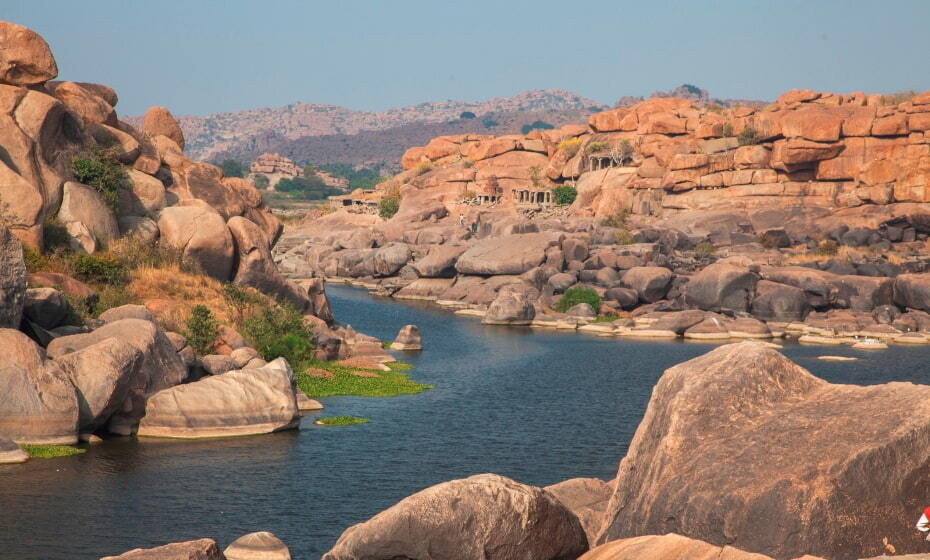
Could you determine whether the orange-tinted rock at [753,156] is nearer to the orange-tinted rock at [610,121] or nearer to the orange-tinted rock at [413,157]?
the orange-tinted rock at [610,121]

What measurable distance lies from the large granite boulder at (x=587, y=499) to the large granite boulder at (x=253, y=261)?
108ft

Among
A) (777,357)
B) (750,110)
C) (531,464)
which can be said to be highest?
(750,110)

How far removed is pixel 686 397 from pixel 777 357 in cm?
190

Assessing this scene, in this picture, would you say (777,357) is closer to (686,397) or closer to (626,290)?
(686,397)

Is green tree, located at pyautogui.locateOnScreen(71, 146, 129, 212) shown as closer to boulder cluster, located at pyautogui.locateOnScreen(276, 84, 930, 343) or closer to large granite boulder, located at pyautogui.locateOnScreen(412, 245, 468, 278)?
boulder cluster, located at pyautogui.locateOnScreen(276, 84, 930, 343)

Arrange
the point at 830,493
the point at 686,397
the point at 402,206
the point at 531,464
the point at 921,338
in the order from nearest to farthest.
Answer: the point at 830,493 → the point at 686,397 → the point at 531,464 → the point at 921,338 → the point at 402,206

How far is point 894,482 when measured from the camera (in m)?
14.3

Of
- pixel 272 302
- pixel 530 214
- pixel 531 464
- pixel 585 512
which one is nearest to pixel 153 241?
pixel 272 302

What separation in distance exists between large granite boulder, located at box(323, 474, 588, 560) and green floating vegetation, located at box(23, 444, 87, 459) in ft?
50.6

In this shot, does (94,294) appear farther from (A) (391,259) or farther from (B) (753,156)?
(B) (753,156)

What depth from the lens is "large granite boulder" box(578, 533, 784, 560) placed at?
13.5 metres

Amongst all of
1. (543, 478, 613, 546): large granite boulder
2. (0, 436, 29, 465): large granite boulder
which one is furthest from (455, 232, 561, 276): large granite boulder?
(543, 478, 613, 546): large granite boulder

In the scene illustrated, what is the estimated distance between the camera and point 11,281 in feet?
105

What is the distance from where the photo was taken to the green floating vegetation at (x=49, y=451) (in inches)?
1124
